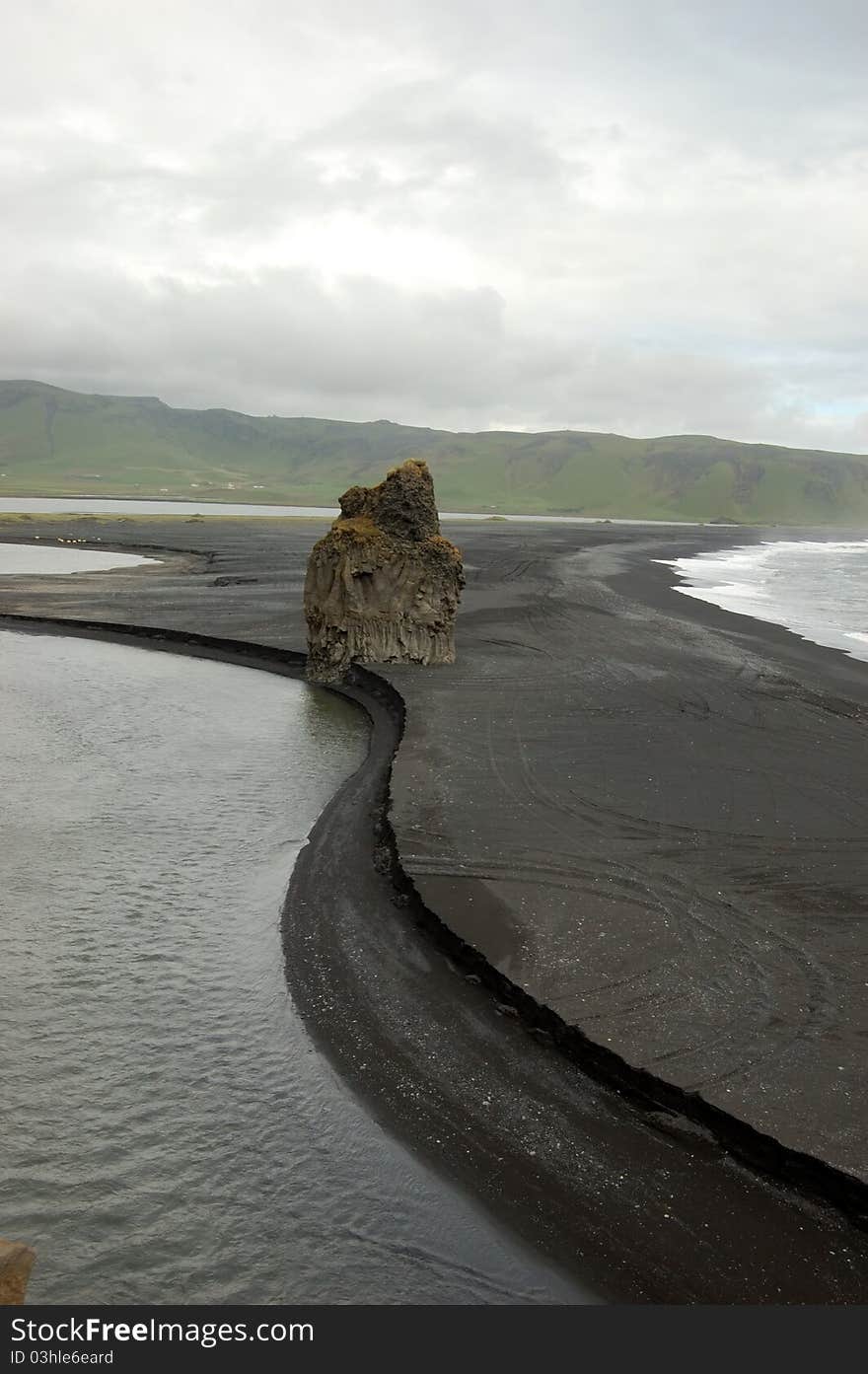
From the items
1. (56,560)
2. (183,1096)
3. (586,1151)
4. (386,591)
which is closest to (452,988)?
(586,1151)

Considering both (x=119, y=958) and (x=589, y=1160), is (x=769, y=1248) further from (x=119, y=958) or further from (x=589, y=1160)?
(x=119, y=958)

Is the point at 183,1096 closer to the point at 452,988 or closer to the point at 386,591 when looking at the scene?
the point at 452,988

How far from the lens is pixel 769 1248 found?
7355mm

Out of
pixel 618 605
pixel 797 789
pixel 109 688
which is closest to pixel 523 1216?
pixel 797 789

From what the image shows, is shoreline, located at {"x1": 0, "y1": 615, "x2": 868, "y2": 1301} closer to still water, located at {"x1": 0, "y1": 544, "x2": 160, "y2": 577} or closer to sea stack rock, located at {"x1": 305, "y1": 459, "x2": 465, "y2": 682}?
sea stack rock, located at {"x1": 305, "y1": 459, "x2": 465, "y2": 682}

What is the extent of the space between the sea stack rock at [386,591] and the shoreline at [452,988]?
652 cm

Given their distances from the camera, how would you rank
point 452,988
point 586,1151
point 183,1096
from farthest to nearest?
1. point 452,988
2. point 183,1096
3. point 586,1151

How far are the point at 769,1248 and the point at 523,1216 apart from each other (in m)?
Answer: 2.02

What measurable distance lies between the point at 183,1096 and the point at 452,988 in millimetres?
3413

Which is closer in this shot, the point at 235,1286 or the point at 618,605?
the point at 235,1286

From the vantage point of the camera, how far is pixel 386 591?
29828 millimetres

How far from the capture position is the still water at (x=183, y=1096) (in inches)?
289

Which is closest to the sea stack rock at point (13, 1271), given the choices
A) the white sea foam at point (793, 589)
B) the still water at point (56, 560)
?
the white sea foam at point (793, 589)

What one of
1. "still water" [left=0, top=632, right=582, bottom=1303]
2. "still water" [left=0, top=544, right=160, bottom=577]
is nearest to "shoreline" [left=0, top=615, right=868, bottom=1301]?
"still water" [left=0, top=632, right=582, bottom=1303]
